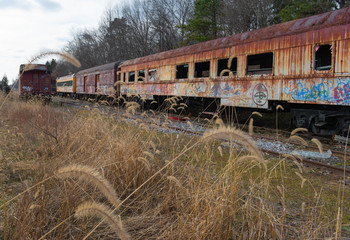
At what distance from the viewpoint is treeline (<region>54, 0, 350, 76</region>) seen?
1988 centimetres

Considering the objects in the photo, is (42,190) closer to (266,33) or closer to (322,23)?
(322,23)

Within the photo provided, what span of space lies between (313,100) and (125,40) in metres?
34.3

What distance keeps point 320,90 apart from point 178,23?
87.3ft

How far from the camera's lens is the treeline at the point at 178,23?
65.2ft

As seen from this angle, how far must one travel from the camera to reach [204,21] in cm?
2030

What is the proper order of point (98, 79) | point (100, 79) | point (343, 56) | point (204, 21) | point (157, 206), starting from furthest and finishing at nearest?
point (204, 21), point (98, 79), point (100, 79), point (343, 56), point (157, 206)

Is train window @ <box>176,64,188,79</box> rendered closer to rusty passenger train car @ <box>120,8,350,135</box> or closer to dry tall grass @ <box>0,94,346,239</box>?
rusty passenger train car @ <box>120,8,350,135</box>

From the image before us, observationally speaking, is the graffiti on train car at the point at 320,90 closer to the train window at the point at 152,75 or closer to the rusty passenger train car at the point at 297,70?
the rusty passenger train car at the point at 297,70

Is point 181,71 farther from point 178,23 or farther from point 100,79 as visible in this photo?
point 178,23

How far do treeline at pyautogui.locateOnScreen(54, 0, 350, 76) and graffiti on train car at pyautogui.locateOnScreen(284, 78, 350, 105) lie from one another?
10304 mm

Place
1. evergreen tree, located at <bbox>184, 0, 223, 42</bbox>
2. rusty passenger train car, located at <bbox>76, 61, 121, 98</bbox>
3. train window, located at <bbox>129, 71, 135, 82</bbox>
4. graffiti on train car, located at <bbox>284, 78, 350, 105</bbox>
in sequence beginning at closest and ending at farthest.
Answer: graffiti on train car, located at <bbox>284, 78, 350, 105</bbox> → train window, located at <bbox>129, 71, 135, 82</bbox> → rusty passenger train car, located at <bbox>76, 61, 121, 98</bbox> → evergreen tree, located at <bbox>184, 0, 223, 42</bbox>

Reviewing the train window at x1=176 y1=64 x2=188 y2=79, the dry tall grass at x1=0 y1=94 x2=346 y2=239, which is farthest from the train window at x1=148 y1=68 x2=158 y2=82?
the dry tall grass at x1=0 y1=94 x2=346 y2=239

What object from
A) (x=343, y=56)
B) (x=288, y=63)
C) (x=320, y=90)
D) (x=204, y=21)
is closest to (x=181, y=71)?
(x=288, y=63)

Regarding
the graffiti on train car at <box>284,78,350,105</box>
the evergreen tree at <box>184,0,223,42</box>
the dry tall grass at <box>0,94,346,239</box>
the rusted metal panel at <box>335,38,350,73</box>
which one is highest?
the evergreen tree at <box>184,0,223,42</box>
